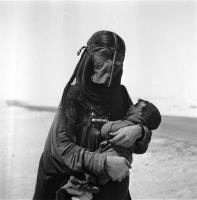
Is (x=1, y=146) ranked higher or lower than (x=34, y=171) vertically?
higher

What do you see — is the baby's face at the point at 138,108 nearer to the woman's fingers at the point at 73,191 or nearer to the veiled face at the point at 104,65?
the veiled face at the point at 104,65

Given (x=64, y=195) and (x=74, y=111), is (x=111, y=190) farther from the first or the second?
(x=74, y=111)

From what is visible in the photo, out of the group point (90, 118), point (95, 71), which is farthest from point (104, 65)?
point (90, 118)

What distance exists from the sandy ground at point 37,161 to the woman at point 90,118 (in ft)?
3.84

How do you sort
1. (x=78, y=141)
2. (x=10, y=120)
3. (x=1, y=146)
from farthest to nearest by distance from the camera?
(x=10, y=120) < (x=1, y=146) < (x=78, y=141)

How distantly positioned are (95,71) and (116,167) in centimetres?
47

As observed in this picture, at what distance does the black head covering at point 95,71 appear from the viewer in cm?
168

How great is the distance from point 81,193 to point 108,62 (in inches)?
24.4

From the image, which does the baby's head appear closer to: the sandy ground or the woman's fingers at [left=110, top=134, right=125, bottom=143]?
the woman's fingers at [left=110, top=134, right=125, bottom=143]

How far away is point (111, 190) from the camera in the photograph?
166 centimetres

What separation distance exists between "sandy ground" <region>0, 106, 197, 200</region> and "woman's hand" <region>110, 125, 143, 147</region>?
135 cm

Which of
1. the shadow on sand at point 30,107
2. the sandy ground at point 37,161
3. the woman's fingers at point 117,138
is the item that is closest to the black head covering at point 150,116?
the woman's fingers at point 117,138

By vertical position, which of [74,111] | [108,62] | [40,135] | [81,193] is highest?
[108,62]

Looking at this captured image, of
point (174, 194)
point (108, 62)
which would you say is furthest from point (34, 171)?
point (108, 62)
